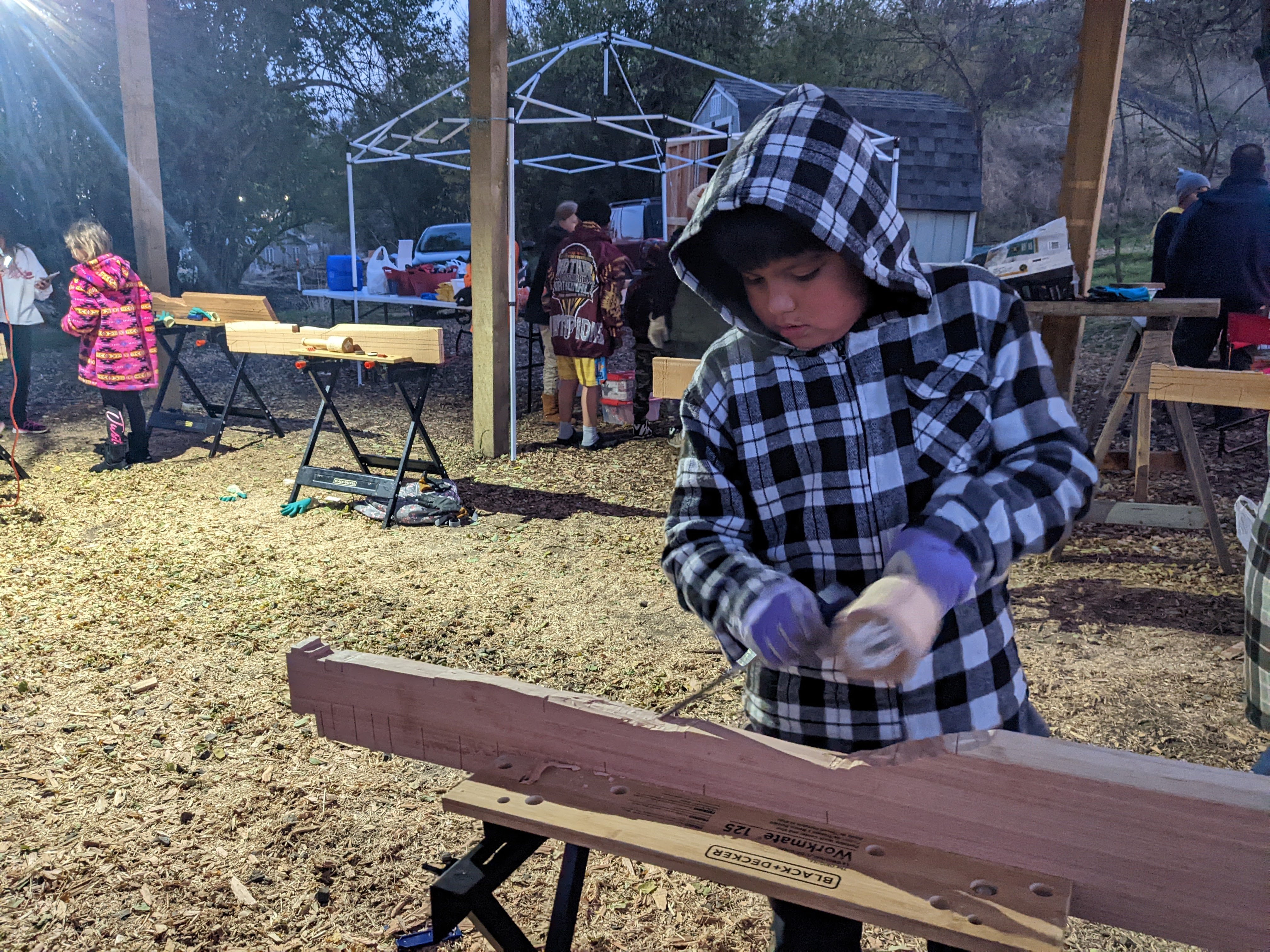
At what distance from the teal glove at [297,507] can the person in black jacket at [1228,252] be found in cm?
777

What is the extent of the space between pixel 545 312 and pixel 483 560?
11.8 ft

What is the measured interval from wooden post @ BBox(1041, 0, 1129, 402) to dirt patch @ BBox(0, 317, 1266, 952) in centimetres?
139

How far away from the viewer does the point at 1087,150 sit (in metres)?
4.99

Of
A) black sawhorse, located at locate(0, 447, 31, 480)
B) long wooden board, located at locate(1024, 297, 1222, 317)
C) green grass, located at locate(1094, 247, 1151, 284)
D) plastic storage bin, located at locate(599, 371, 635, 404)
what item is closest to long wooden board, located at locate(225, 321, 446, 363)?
black sawhorse, located at locate(0, 447, 31, 480)

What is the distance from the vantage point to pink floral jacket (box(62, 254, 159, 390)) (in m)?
→ 6.91

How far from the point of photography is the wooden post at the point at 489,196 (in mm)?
6832

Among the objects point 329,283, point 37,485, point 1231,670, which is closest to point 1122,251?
point 329,283

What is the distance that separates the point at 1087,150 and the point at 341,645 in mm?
4964

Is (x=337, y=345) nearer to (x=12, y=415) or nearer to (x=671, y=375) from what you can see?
(x=671, y=375)

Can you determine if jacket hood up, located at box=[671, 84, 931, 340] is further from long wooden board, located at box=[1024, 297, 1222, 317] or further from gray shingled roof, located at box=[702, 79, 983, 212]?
gray shingled roof, located at box=[702, 79, 983, 212]

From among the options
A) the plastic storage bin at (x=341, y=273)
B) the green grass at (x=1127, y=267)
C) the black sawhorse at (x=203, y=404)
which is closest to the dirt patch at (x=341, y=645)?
the black sawhorse at (x=203, y=404)

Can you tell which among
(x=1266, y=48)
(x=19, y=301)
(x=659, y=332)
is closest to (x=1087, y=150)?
(x=659, y=332)

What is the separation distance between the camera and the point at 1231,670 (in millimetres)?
3904

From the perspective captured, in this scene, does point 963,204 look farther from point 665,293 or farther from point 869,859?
point 869,859
